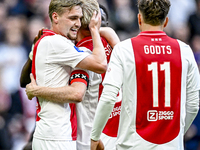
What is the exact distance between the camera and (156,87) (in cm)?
299

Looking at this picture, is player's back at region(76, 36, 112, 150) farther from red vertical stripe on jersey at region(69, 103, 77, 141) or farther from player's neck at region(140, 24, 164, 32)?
player's neck at region(140, 24, 164, 32)

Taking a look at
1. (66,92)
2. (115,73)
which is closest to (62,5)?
(66,92)

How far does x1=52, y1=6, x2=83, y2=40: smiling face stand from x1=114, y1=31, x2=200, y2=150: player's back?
68cm

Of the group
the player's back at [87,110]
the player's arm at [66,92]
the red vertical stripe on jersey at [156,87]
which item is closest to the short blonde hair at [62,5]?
the player's back at [87,110]

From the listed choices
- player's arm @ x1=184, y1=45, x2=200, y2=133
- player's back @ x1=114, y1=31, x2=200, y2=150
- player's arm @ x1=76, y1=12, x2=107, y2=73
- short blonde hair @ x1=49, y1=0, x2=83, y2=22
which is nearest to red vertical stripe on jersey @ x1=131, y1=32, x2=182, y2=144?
player's back @ x1=114, y1=31, x2=200, y2=150

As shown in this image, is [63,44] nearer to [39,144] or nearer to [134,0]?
[39,144]

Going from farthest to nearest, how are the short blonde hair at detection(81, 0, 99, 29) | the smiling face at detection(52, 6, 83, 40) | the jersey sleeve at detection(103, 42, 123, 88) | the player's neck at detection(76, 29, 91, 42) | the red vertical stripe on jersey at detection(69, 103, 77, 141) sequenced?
1. the player's neck at detection(76, 29, 91, 42)
2. the short blonde hair at detection(81, 0, 99, 29)
3. the smiling face at detection(52, 6, 83, 40)
4. the red vertical stripe on jersey at detection(69, 103, 77, 141)
5. the jersey sleeve at detection(103, 42, 123, 88)

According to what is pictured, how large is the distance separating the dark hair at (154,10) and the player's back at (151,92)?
12cm

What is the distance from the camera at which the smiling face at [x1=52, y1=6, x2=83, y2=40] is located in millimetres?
3508

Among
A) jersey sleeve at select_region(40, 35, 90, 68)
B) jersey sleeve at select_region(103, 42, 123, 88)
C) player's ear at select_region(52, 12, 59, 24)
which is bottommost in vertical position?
jersey sleeve at select_region(103, 42, 123, 88)

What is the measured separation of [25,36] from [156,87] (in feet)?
16.4

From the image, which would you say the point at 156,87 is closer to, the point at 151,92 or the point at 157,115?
the point at 151,92

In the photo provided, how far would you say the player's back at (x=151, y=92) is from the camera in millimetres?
2982

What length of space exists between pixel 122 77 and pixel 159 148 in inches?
25.1
